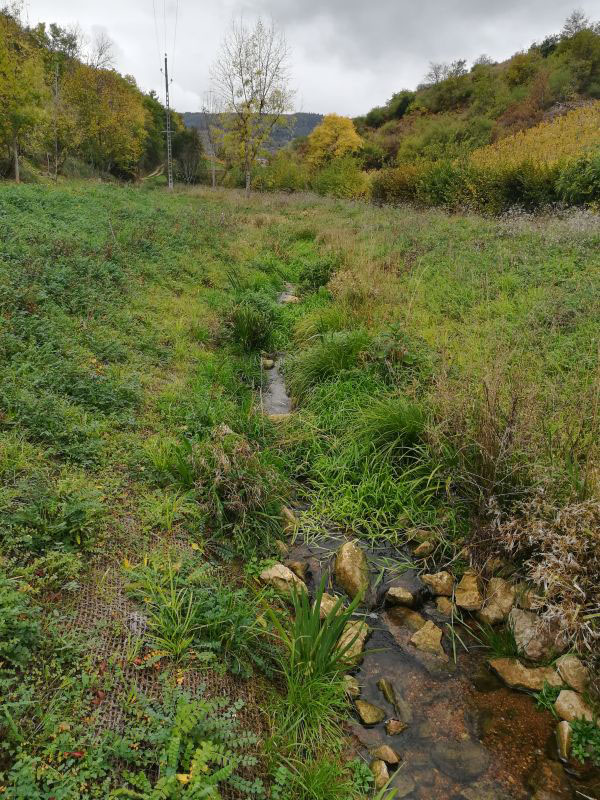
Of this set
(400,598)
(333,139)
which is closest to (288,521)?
(400,598)

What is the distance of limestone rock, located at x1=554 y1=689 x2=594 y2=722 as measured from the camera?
2.43m

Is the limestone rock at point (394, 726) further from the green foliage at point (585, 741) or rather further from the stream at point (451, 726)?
the green foliage at point (585, 741)

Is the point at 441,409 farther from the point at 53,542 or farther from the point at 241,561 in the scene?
the point at 53,542

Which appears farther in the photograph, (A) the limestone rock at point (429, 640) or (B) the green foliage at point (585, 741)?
(A) the limestone rock at point (429, 640)

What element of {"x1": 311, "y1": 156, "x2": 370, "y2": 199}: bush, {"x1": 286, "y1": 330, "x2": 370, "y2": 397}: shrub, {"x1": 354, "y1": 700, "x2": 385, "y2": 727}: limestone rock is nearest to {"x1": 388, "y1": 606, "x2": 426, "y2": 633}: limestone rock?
{"x1": 354, "y1": 700, "x2": 385, "y2": 727}: limestone rock

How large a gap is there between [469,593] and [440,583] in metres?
0.21

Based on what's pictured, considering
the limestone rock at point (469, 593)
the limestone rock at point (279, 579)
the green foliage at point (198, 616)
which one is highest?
the green foliage at point (198, 616)

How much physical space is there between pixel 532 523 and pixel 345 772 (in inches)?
70.8

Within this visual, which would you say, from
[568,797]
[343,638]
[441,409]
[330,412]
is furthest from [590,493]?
[330,412]

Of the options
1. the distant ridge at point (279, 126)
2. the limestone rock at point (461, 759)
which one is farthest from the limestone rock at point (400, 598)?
the distant ridge at point (279, 126)

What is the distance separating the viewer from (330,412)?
5.19 m

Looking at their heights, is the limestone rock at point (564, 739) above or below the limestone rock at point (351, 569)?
below

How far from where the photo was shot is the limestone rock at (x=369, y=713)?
256 cm

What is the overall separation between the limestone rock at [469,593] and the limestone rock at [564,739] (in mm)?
838
